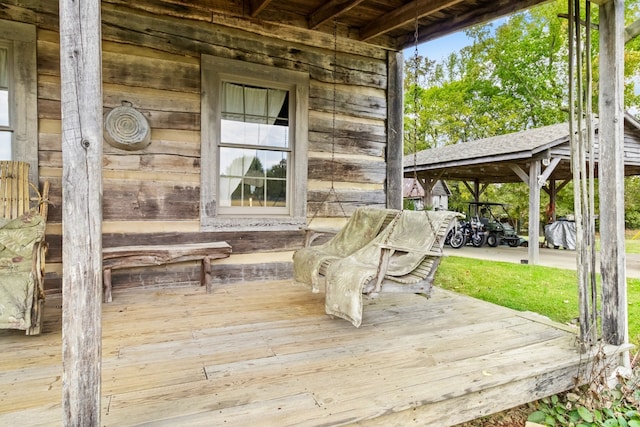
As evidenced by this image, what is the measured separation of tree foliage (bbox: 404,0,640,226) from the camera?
55.7 feet

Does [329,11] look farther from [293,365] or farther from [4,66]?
[293,365]

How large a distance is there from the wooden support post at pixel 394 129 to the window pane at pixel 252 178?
1317 mm

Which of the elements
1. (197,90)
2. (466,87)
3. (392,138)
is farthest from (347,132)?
(466,87)

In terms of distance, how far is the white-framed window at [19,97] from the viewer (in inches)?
117

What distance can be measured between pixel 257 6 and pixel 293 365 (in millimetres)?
3185

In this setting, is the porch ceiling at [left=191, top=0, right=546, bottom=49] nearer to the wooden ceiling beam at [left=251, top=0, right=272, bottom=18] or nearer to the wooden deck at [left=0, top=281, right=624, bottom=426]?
the wooden ceiling beam at [left=251, top=0, right=272, bottom=18]

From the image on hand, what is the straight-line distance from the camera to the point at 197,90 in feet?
11.8

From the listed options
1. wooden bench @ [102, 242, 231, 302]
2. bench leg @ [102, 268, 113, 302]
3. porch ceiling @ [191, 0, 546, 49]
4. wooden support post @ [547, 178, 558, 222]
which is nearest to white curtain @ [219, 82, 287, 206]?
wooden bench @ [102, 242, 231, 302]

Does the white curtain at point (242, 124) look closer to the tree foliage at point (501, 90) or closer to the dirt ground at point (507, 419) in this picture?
the dirt ground at point (507, 419)

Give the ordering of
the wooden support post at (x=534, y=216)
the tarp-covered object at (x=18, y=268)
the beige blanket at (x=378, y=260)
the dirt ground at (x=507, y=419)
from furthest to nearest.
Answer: the wooden support post at (x=534, y=216), the beige blanket at (x=378, y=260), the tarp-covered object at (x=18, y=268), the dirt ground at (x=507, y=419)

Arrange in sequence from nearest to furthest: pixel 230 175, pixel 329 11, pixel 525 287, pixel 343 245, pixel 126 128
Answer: pixel 126 128, pixel 343 245, pixel 329 11, pixel 230 175, pixel 525 287

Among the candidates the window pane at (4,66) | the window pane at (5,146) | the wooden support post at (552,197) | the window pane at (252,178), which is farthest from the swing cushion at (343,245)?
the wooden support post at (552,197)

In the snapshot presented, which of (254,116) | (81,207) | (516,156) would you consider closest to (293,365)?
(81,207)

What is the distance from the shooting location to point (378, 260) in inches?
109
